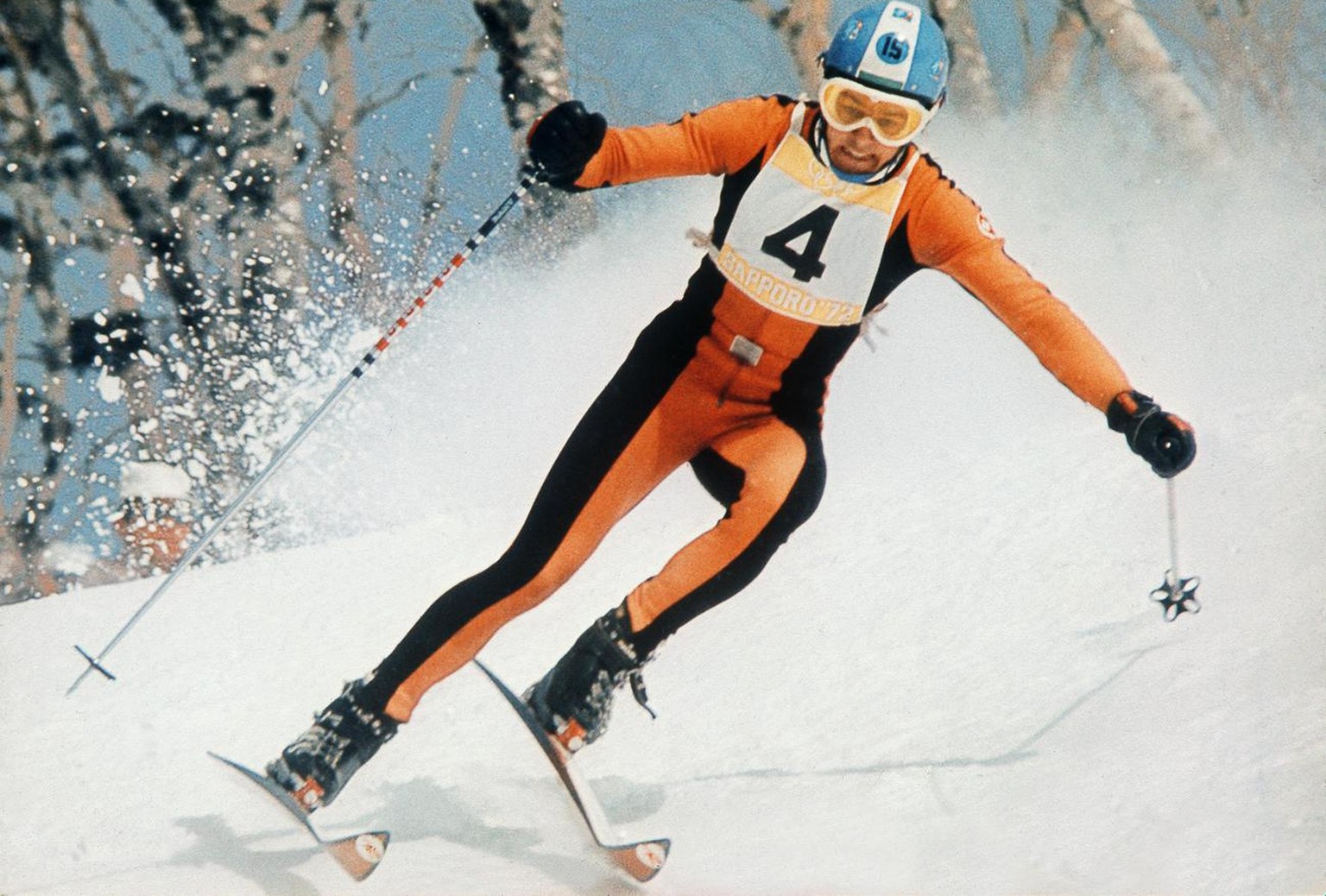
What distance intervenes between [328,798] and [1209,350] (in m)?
2.57

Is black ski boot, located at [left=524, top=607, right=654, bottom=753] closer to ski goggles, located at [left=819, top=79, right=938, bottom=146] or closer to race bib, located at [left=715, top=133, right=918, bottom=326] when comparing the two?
race bib, located at [left=715, top=133, right=918, bottom=326]

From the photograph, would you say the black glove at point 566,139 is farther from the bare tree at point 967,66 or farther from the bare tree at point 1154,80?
the bare tree at point 1154,80

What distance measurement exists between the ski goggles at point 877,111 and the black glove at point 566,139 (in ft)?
1.22

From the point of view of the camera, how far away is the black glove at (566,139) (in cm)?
197

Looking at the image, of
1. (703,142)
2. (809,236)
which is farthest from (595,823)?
(703,142)

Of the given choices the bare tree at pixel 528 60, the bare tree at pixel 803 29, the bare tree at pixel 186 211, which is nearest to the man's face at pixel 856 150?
the bare tree at pixel 528 60

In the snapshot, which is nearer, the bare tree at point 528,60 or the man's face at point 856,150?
the man's face at point 856,150

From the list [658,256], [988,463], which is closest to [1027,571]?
[988,463]

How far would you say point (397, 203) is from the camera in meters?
3.77

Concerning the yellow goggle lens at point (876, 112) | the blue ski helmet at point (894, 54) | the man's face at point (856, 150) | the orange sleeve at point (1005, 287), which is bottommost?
the orange sleeve at point (1005, 287)

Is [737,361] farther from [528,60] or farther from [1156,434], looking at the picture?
[528,60]

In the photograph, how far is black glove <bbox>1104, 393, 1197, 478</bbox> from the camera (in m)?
1.86

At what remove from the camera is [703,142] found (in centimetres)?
211

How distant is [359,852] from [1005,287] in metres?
1.36
